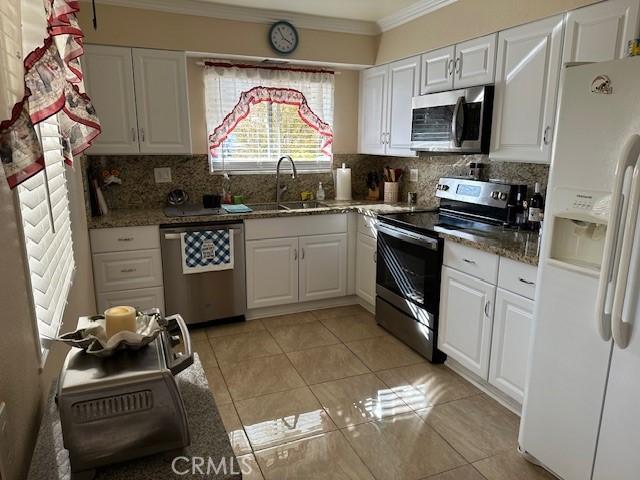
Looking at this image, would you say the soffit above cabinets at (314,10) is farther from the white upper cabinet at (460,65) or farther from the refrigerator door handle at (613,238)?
the refrigerator door handle at (613,238)

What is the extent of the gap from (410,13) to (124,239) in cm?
270

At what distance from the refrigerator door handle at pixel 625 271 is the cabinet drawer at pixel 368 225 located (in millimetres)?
2076

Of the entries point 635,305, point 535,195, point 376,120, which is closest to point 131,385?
point 635,305

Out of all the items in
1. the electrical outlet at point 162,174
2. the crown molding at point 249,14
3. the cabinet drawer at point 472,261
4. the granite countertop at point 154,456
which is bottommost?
the granite countertop at point 154,456

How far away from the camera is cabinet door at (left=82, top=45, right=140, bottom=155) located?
314cm

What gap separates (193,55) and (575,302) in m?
3.17

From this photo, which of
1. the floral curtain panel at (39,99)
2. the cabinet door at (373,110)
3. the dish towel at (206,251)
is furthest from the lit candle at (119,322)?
the cabinet door at (373,110)

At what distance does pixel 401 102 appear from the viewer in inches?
144

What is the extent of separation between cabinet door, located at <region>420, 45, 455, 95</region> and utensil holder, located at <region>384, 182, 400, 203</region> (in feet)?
3.13

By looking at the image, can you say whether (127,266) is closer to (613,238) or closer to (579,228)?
(579,228)

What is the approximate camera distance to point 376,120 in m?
4.05

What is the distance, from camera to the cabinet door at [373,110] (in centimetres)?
392

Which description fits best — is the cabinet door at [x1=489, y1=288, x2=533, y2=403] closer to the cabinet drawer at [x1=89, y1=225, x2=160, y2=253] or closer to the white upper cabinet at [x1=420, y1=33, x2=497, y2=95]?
the white upper cabinet at [x1=420, y1=33, x2=497, y2=95]

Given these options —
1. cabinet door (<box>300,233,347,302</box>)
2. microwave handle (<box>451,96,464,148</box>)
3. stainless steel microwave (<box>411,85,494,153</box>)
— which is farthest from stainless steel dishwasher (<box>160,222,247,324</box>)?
microwave handle (<box>451,96,464,148</box>)
